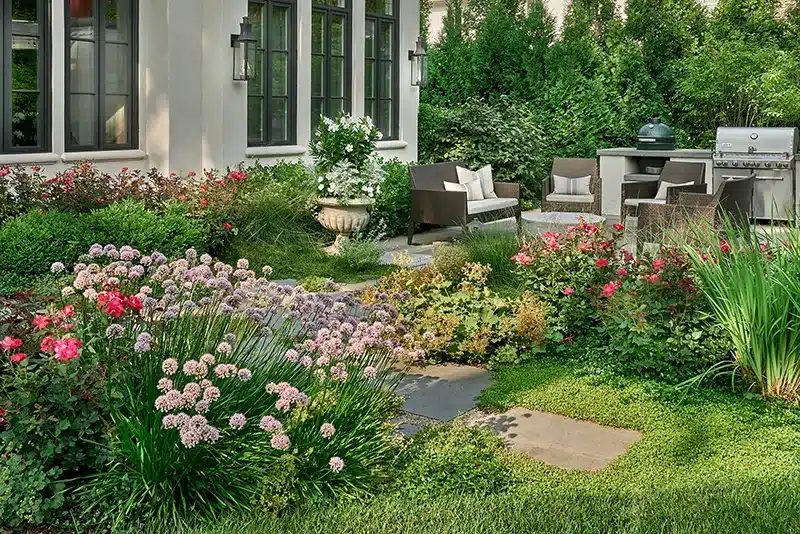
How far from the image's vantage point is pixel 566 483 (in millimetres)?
4145

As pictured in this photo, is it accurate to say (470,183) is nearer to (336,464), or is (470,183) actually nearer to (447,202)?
(447,202)

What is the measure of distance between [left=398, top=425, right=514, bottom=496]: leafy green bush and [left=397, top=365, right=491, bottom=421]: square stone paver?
75 centimetres

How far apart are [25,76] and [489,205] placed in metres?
5.54

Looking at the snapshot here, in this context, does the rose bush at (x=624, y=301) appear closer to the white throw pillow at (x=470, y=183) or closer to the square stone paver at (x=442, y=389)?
the square stone paver at (x=442, y=389)

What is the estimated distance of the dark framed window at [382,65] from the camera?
13.6 meters

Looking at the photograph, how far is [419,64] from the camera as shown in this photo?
1399 cm

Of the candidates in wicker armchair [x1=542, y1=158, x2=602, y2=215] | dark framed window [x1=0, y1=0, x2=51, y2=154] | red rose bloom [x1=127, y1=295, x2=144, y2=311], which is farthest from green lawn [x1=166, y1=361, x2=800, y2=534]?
wicker armchair [x1=542, y1=158, x2=602, y2=215]

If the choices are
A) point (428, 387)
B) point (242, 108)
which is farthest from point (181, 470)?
point (242, 108)

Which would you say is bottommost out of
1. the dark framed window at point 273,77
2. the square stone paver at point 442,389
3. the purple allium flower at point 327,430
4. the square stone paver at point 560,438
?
the square stone paver at point 560,438

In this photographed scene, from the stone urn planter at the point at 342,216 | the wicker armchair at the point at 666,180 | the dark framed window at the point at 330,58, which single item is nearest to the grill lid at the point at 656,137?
the wicker armchair at the point at 666,180

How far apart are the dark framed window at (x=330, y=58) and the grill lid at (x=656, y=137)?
4441 millimetres

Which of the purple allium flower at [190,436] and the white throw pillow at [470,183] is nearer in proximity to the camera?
the purple allium flower at [190,436]

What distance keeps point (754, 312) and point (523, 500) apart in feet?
6.38

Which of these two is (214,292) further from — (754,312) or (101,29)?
(101,29)
